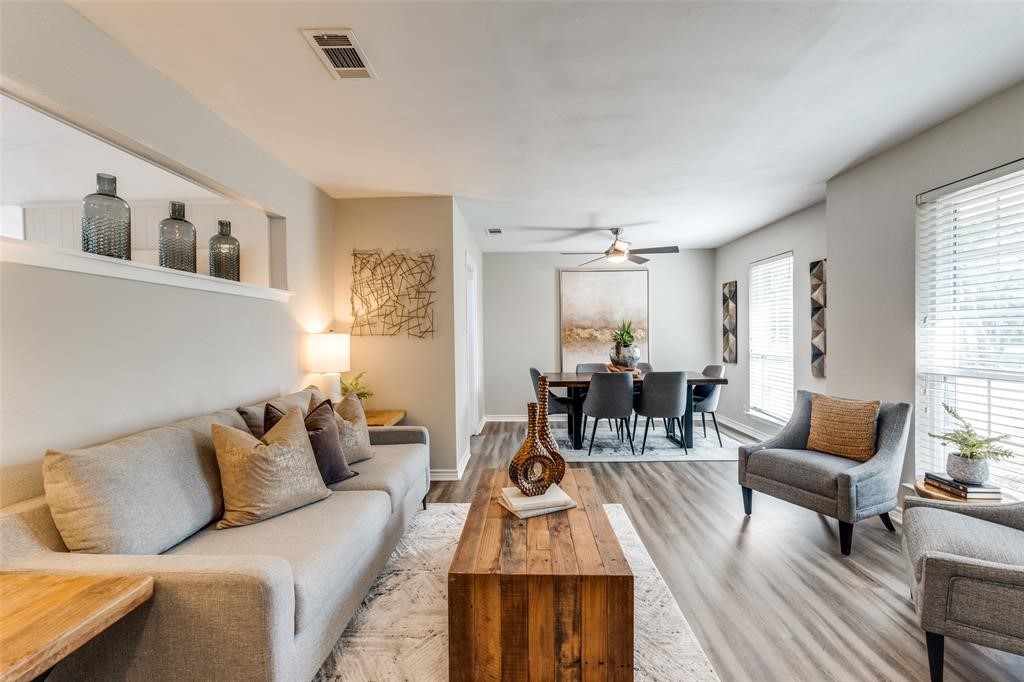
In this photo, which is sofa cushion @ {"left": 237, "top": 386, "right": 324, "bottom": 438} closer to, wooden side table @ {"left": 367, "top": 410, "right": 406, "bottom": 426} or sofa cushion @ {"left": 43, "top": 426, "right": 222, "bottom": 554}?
sofa cushion @ {"left": 43, "top": 426, "right": 222, "bottom": 554}

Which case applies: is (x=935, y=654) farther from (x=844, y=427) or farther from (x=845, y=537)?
(x=844, y=427)

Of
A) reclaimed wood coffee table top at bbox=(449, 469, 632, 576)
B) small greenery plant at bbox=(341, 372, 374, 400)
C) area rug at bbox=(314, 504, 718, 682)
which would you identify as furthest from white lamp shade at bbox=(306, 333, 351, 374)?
reclaimed wood coffee table top at bbox=(449, 469, 632, 576)

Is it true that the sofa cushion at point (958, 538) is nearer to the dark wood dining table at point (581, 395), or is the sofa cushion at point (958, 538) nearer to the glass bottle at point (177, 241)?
the dark wood dining table at point (581, 395)

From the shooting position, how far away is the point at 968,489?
7.39 ft

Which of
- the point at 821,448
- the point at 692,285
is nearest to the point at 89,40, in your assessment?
the point at 821,448

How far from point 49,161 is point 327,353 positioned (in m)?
1.87

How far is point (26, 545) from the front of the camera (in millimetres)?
1348

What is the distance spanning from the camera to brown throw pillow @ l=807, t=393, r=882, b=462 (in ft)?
8.98

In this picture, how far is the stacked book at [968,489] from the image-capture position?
2229 millimetres

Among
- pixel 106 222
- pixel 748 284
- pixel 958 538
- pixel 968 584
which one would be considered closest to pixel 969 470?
pixel 958 538

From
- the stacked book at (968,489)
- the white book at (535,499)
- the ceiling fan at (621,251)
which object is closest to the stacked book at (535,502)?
the white book at (535,499)

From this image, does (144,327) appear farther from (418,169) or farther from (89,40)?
(418,169)

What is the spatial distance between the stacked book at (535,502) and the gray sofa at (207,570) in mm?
643

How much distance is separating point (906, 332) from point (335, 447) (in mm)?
3639
